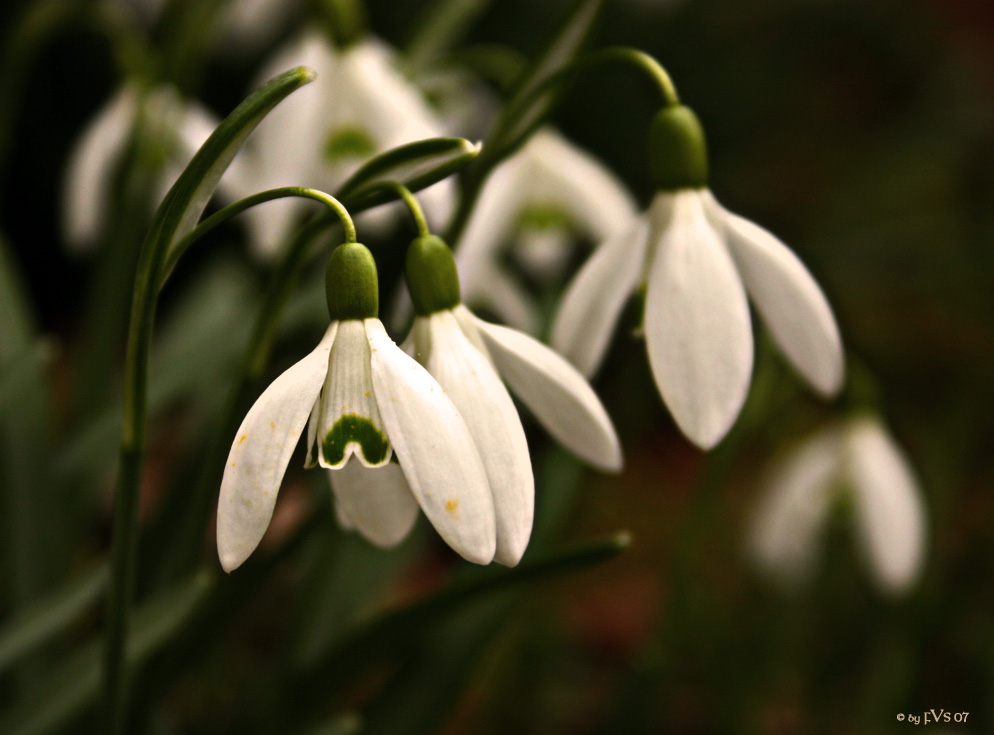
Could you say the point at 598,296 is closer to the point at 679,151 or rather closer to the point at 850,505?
the point at 679,151

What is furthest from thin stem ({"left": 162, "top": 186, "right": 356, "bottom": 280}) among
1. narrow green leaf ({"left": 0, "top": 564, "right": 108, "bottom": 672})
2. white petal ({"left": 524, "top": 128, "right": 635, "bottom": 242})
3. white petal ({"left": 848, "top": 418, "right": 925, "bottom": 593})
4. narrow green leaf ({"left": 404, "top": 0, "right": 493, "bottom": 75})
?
white petal ({"left": 848, "top": 418, "right": 925, "bottom": 593})

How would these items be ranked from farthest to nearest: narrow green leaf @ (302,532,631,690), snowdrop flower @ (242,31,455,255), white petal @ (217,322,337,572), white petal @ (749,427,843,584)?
white petal @ (749,427,843,584) < snowdrop flower @ (242,31,455,255) < narrow green leaf @ (302,532,631,690) < white petal @ (217,322,337,572)

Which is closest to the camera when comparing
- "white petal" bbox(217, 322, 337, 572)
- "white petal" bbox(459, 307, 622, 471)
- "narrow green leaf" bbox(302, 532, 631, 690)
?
"white petal" bbox(217, 322, 337, 572)

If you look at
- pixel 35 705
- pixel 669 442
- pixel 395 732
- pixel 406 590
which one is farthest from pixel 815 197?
pixel 35 705

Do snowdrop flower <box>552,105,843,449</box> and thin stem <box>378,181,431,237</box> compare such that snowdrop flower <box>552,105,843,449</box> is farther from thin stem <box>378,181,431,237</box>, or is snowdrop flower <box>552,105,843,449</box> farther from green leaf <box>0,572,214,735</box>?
green leaf <box>0,572,214,735</box>

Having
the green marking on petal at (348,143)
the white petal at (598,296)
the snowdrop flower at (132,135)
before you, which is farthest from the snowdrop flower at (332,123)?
the white petal at (598,296)

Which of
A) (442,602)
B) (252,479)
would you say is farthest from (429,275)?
(442,602)

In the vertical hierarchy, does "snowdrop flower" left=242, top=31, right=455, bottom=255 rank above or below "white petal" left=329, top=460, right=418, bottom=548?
above

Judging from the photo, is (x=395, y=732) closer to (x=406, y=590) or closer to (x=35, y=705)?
(x=35, y=705)
